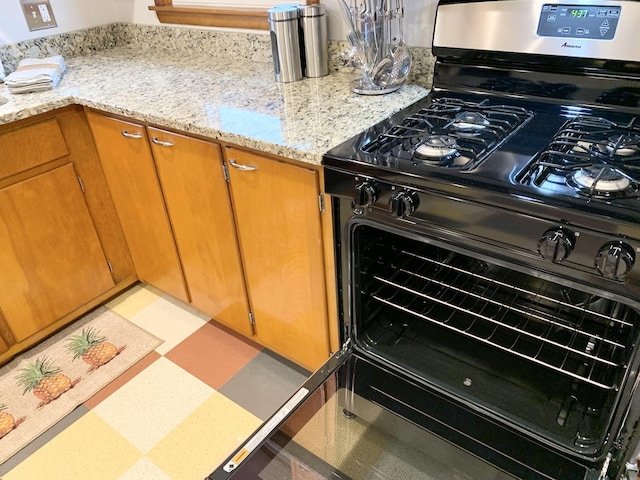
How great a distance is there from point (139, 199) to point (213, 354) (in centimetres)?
67

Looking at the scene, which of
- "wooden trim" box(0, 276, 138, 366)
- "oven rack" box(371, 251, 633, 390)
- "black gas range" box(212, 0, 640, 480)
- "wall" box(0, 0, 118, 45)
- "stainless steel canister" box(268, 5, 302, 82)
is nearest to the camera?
"black gas range" box(212, 0, 640, 480)

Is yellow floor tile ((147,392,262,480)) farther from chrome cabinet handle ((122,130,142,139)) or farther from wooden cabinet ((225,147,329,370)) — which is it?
chrome cabinet handle ((122,130,142,139))

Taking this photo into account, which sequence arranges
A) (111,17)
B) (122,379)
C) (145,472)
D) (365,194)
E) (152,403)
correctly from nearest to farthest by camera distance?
(365,194) < (145,472) < (152,403) < (122,379) < (111,17)

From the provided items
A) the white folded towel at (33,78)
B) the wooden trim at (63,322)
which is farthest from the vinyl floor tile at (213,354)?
the white folded towel at (33,78)

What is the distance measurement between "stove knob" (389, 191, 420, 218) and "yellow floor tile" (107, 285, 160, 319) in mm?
1555

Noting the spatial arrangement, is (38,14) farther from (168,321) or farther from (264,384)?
(264,384)

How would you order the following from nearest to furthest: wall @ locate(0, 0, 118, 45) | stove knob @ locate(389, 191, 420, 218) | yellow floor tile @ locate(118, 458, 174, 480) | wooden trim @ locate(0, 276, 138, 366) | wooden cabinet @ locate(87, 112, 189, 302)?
stove knob @ locate(389, 191, 420, 218), yellow floor tile @ locate(118, 458, 174, 480), wooden cabinet @ locate(87, 112, 189, 302), wooden trim @ locate(0, 276, 138, 366), wall @ locate(0, 0, 118, 45)

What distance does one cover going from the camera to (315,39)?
1.79 metres

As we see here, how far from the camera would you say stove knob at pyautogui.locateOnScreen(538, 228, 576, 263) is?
36.3 inches

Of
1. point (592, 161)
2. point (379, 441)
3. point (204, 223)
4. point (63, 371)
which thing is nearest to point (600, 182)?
point (592, 161)

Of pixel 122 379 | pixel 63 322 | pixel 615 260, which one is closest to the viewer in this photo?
pixel 615 260

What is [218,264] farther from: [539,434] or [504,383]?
[539,434]

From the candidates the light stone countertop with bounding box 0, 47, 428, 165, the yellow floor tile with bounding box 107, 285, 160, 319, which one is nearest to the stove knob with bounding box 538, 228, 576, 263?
the light stone countertop with bounding box 0, 47, 428, 165

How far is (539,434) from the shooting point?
115cm
